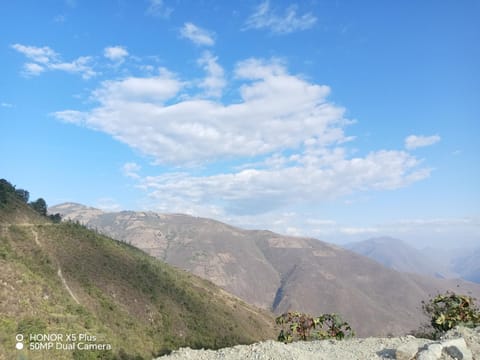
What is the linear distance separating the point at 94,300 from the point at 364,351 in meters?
38.8

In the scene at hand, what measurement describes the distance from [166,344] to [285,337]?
27002mm

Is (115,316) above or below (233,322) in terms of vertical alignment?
above

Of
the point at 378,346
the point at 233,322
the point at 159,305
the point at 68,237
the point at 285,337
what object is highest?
the point at 68,237

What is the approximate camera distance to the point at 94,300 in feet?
147

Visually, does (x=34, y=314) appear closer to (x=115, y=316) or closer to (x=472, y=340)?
(x=115, y=316)

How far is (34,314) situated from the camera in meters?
27.4

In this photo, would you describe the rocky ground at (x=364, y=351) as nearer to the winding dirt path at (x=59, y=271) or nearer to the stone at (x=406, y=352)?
the stone at (x=406, y=352)

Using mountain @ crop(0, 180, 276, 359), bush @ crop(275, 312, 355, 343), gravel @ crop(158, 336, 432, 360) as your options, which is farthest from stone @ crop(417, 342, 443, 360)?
mountain @ crop(0, 180, 276, 359)

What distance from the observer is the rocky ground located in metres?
14.0

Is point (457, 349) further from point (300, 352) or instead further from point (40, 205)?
point (40, 205)

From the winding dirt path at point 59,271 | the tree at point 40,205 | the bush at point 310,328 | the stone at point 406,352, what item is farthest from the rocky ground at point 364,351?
the tree at point 40,205

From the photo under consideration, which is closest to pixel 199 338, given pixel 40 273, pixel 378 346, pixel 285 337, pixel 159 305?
pixel 159 305

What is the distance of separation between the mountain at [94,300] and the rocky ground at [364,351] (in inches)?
441

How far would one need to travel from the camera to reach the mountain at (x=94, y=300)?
27281 mm
